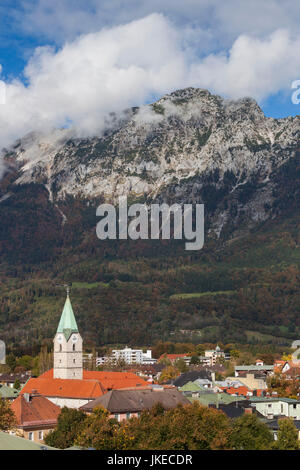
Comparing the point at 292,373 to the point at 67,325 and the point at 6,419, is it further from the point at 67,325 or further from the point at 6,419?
the point at 6,419

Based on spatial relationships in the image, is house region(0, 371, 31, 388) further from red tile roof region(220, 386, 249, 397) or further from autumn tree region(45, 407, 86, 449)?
autumn tree region(45, 407, 86, 449)

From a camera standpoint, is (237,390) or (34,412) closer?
(34,412)

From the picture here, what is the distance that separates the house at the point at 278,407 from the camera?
318ft

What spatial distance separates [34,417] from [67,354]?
3169 centimetres

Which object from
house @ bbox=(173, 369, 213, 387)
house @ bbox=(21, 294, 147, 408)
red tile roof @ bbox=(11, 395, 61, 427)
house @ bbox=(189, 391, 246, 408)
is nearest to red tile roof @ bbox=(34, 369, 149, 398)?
house @ bbox=(21, 294, 147, 408)

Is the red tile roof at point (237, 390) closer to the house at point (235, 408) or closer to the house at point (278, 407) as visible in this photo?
the house at point (278, 407)

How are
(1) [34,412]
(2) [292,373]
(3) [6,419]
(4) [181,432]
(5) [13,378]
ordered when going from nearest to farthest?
(4) [181,432] < (3) [6,419] < (1) [34,412] < (2) [292,373] < (5) [13,378]

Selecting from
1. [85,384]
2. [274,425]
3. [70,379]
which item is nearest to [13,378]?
[70,379]

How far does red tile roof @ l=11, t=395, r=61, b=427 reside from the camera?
82.3m

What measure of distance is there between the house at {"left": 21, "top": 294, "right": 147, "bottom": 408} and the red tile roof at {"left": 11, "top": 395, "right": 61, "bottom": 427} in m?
11.2

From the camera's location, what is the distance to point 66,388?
10350 centimetres

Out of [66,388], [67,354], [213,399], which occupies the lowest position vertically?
[213,399]

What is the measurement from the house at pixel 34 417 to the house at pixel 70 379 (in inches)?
462

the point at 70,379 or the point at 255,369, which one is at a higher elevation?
the point at 70,379
